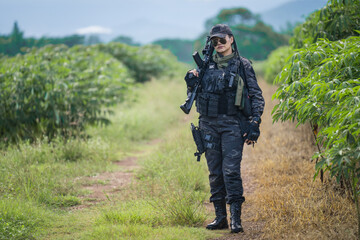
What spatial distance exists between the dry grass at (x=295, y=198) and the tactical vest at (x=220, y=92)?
3.99 ft

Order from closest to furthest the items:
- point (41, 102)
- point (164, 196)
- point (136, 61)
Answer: point (164, 196) < point (41, 102) < point (136, 61)

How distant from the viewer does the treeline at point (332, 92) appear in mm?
2957

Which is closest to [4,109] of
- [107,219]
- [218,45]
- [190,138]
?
[190,138]

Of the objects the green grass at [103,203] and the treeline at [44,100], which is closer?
the green grass at [103,203]

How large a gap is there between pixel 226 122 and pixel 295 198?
112 cm

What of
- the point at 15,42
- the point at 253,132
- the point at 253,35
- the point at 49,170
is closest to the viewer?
the point at 253,132

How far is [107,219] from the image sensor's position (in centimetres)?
419

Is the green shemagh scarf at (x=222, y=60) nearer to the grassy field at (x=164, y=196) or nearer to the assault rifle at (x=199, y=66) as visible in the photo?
the assault rifle at (x=199, y=66)

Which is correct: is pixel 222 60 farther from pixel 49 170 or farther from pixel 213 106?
pixel 49 170

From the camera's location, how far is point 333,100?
3615 millimetres

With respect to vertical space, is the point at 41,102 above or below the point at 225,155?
above

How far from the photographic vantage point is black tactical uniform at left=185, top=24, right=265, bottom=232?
3965 millimetres

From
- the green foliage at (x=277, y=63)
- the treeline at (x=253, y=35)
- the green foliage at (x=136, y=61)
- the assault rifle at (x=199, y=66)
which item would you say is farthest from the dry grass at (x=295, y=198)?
the treeline at (x=253, y=35)

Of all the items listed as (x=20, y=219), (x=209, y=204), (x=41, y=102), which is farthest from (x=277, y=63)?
(x=20, y=219)
